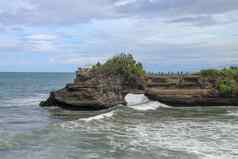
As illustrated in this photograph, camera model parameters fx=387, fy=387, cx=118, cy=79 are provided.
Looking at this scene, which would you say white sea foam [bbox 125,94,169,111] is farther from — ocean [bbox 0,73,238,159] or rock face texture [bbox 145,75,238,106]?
ocean [bbox 0,73,238,159]

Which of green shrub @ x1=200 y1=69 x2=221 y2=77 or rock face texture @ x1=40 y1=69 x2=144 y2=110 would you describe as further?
green shrub @ x1=200 y1=69 x2=221 y2=77

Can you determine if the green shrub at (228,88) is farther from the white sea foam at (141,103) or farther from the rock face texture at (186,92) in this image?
the white sea foam at (141,103)

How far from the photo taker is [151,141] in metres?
22.0

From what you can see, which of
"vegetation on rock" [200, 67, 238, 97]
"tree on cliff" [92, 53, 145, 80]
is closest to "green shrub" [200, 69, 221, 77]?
"vegetation on rock" [200, 67, 238, 97]

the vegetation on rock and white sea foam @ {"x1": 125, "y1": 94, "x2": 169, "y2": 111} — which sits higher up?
the vegetation on rock

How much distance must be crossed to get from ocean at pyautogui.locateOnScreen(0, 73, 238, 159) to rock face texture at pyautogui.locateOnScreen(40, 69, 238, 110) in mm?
2414

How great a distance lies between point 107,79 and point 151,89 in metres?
5.28

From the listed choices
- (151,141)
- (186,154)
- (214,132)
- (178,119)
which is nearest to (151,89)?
(178,119)

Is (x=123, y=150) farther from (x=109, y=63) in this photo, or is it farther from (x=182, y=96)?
(x=109, y=63)

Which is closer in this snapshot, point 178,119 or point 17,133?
point 17,133

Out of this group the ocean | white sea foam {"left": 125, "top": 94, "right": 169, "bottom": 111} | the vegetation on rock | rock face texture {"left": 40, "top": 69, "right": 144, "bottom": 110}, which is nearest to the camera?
the ocean

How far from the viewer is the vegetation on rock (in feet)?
137

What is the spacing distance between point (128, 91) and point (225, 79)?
1110 cm

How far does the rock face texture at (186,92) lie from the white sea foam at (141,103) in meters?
0.66
